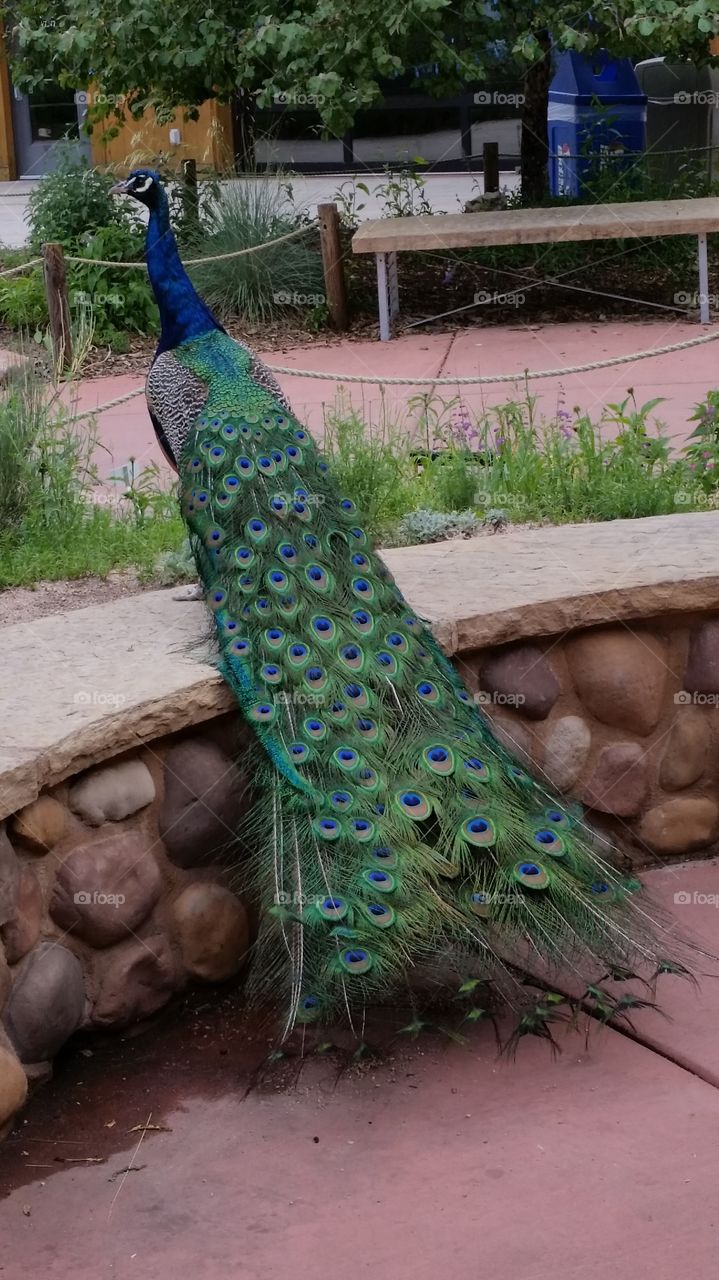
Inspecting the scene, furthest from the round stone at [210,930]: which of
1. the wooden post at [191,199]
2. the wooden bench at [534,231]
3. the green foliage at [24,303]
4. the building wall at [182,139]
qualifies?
the building wall at [182,139]

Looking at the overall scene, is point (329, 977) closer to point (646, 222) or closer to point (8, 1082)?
point (8, 1082)

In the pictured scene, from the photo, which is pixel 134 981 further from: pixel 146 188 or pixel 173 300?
pixel 146 188

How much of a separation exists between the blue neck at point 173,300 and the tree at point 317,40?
568 centimetres

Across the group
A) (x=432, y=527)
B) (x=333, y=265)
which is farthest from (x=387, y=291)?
(x=432, y=527)

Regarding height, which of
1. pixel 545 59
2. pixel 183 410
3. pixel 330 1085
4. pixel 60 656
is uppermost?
pixel 545 59

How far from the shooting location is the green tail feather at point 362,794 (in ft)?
9.64

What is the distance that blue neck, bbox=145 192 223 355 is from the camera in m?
4.83

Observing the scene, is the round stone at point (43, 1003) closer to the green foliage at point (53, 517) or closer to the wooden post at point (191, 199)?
the green foliage at point (53, 517)

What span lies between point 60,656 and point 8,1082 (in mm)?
1133

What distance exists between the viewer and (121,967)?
3.31 meters

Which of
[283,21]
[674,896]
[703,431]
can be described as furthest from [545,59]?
[674,896]

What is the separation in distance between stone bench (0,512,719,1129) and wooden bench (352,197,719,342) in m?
6.75

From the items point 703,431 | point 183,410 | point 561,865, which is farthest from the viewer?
point 703,431

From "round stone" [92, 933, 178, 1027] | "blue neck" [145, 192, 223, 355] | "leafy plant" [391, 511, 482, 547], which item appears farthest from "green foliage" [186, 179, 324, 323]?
"round stone" [92, 933, 178, 1027]
